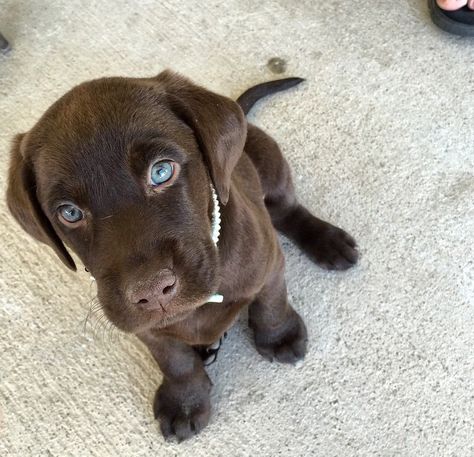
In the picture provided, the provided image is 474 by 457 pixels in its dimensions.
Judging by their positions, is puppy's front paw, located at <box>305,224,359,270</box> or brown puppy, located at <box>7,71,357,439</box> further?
puppy's front paw, located at <box>305,224,359,270</box>

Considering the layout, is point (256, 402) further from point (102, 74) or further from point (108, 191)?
point (102, 74)

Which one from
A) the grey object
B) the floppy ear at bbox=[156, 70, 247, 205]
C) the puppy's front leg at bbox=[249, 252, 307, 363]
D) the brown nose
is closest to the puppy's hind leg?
the puppy's front leg at bbox=[249, 252, 307, 363]

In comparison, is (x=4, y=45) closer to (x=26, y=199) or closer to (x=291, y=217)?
(x=291, y=217)

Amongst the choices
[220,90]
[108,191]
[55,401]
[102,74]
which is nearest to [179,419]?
[55,401]

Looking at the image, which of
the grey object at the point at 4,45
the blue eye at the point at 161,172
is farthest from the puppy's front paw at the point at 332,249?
the grey object at the point at 4,45

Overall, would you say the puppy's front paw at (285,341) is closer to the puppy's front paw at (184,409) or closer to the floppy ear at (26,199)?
the puppy's front paw at (184,409)

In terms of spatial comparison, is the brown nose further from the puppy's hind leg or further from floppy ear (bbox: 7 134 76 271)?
the puppy's hind leg

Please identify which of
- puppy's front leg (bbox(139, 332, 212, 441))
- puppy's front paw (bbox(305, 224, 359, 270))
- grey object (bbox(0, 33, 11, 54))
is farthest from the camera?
grey object (bbox(0, 33, 11, 54))
